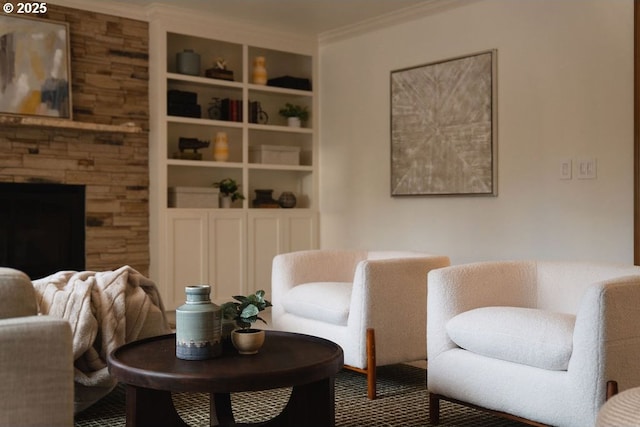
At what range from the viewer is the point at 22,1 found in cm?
525

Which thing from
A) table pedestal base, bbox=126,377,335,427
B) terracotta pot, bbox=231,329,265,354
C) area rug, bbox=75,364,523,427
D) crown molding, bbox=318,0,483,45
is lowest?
area rug, bbox=75,364,523,427

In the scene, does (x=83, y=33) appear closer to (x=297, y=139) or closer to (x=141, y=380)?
(x=297, y=139)

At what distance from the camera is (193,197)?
5930mm

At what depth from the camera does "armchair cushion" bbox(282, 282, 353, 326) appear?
144 inches

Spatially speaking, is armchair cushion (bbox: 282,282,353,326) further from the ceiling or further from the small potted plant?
the ceiling

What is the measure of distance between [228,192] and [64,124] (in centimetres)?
144

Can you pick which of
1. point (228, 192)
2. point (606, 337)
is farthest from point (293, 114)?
point (606, 337)

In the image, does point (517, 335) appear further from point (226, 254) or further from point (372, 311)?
point (226, 254)

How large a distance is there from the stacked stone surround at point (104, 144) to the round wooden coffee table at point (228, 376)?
303 centimetres

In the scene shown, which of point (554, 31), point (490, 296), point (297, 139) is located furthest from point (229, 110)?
point (490, 296)

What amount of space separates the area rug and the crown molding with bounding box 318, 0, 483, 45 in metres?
2.99

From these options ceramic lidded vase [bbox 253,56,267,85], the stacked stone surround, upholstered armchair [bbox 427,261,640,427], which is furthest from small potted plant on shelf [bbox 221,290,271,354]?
ceramic lidded vase [bbox 253,56,267,85]

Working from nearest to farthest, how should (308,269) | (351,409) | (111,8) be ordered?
(351,409) → (308,269) → (111,8)

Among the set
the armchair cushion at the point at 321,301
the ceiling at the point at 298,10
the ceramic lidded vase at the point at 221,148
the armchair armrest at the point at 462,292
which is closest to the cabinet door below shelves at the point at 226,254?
the ceramic lidded vase at the point at 221,148
